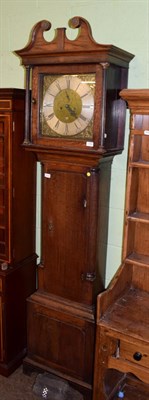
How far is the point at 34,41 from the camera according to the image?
2.01m

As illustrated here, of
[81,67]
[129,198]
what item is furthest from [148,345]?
[81,67]

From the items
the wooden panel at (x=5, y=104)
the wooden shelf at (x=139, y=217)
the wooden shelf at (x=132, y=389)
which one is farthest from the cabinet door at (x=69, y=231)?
the wooden shelf at (x=132, y=389)

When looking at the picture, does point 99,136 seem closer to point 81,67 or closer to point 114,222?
point 81,67

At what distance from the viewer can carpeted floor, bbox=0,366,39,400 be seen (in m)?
2.34

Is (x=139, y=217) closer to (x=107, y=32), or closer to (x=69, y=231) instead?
(x=69, y=231)

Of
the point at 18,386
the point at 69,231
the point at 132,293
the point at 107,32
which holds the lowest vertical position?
the point at 18,386

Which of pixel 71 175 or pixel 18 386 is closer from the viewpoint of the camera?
pixel 71 175

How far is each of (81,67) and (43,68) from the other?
23 centimetres

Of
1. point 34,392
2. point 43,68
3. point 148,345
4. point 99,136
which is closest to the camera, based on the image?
point 148,345

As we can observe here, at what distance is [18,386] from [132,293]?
95 centimetres

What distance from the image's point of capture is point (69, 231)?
7.26 ft

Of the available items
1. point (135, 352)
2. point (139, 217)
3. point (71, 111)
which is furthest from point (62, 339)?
point (71, 111)

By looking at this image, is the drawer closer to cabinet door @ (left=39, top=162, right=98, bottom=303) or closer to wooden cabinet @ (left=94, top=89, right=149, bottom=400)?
wooden cabinet @ (left=94, top=89, right=149, bottom=400)

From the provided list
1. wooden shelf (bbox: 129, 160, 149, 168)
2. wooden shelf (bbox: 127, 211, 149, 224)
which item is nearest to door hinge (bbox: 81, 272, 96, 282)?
wooden shelf (bbox: 127, 211, 149, 224)
